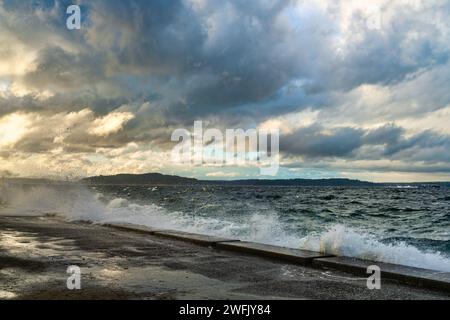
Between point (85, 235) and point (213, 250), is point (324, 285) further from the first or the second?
point (85, 235)

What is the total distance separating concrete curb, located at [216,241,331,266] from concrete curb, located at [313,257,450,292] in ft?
0.80

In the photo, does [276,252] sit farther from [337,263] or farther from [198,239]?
[198,239]

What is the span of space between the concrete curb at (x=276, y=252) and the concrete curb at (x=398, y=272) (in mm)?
245

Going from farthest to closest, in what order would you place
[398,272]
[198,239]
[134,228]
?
[134,228]
[198,239]
[398,272]

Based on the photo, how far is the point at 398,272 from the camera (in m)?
6.66

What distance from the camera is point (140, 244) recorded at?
34.9ft

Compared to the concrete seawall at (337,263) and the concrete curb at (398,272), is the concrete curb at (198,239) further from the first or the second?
the concrete curb at (398,272)

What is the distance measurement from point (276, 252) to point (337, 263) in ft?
4.78

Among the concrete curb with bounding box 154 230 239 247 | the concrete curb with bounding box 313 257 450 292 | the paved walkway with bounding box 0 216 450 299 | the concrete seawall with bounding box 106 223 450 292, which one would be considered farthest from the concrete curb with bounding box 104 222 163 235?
the concrete curb with bounding box 313 257 450 292

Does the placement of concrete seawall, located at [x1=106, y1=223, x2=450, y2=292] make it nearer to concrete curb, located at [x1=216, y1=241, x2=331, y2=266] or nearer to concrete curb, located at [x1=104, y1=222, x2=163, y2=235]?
concrete curb, located at [x1=216, y1=241, x2=331, y2=266]

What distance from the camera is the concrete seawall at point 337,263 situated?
6251mm

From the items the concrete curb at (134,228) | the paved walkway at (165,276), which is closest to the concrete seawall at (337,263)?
the paved walkway at (165,276)

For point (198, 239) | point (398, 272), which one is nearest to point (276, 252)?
point (398, 272)
